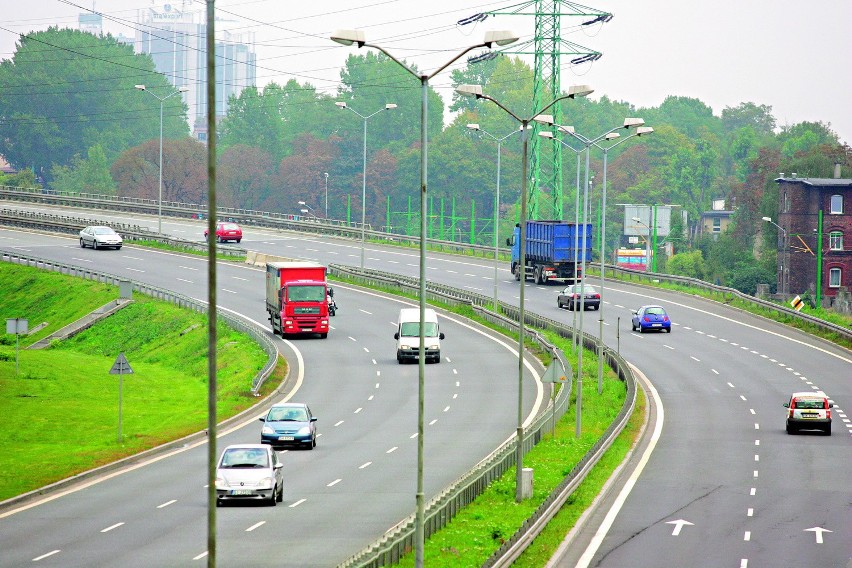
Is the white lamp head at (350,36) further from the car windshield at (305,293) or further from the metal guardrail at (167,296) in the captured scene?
the car windshield at (305,293)

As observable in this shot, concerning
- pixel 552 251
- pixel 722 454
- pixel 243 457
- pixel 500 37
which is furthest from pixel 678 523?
pixel 552 251

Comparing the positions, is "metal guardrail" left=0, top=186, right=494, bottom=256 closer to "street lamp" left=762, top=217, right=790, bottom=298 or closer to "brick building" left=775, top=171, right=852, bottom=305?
"brick building" left=775, top=171, right=852, bottom=305

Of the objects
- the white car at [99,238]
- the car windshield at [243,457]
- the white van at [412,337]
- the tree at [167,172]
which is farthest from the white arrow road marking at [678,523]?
the tree at [167,172]

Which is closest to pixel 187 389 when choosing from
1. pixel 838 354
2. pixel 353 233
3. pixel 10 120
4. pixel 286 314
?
pixel 286 314

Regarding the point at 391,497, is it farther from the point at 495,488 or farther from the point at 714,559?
the point at 714,559

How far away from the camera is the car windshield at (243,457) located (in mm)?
33781

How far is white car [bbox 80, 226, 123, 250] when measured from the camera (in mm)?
105750

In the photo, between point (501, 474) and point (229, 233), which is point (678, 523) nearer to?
point (501, 474)

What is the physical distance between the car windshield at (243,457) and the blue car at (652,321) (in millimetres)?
43019

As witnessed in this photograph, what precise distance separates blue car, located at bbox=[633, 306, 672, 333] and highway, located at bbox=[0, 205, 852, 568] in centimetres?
77

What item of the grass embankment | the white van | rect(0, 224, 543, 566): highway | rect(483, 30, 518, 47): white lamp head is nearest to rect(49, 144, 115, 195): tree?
the grass embankment

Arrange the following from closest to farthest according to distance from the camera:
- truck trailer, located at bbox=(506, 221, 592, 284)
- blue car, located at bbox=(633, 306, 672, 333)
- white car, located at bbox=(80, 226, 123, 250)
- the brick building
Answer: blue car, located at bbox=(633, 306, 672, 333) → truck trailer, located at bbox=(506, 221, 592, 284) → white car, located at bbox=(80, 226, 123, 250) → the brick building

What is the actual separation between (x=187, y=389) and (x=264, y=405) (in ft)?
31.5

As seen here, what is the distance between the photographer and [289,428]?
43375mm
